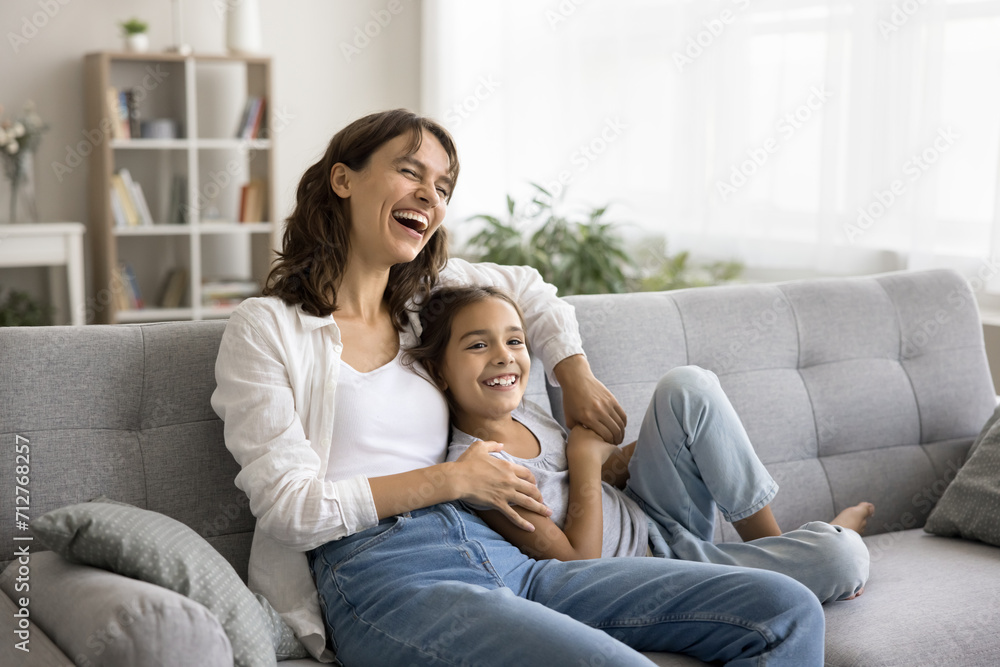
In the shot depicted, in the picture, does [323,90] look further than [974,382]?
Yes

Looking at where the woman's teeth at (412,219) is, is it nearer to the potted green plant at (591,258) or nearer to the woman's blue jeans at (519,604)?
the woman's blue jeans at (519,604)

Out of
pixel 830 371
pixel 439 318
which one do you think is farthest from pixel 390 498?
pixel 830 371

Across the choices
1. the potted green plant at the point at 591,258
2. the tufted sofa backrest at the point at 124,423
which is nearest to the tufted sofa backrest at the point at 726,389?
the tufted sofa backrest at the point at 124,423

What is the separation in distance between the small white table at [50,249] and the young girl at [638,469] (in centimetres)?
285

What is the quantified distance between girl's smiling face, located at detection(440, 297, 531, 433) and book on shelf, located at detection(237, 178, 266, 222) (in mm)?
3117

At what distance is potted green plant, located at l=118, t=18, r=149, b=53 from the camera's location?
13.6ft

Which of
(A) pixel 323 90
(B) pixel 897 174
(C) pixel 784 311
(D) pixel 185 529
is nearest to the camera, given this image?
(D) pixel 185 529

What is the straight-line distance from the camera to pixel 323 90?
4855mm

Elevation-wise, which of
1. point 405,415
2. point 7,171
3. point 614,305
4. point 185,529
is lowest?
point 185,529

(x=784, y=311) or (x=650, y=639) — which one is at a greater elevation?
(x=784, y=311)

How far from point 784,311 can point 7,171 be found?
3.53 m

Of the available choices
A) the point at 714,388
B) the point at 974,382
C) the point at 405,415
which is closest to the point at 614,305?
the point at 714,388

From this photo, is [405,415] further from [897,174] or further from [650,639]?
[897,174]

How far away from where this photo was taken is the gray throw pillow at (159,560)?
1.18 metres
